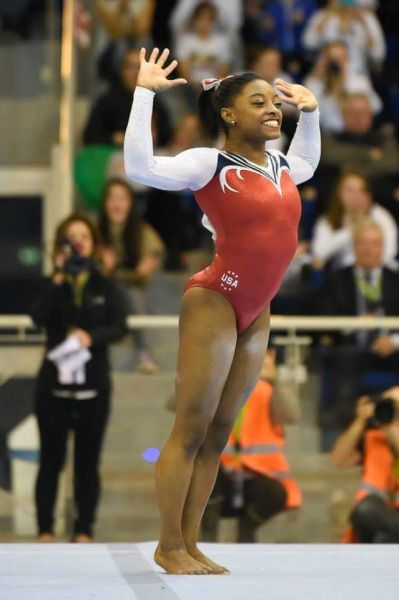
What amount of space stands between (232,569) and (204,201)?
1.22 meters

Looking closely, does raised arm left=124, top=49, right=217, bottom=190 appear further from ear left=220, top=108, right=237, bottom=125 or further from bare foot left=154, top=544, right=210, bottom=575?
bare foot left=154, top=544, right=210, bottom=575

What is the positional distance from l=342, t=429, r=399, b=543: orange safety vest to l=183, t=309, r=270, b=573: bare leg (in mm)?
2288

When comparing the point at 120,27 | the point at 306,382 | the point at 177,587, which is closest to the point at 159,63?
the point at 177,587

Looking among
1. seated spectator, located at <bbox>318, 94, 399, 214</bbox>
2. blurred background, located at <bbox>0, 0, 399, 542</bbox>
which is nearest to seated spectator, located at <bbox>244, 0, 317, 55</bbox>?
blurred background, located at <bbox>0, 0, 399, 542</bbox>

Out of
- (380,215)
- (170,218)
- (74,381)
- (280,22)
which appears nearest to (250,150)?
(74,381)

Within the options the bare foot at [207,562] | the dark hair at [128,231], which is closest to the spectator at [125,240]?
the dark hair at [128,231]

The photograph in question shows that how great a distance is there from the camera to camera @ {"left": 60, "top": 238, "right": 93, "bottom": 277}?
732 cm

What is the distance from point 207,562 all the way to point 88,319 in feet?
8.82

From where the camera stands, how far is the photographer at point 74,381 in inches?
285

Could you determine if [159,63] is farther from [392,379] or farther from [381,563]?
[392,379]

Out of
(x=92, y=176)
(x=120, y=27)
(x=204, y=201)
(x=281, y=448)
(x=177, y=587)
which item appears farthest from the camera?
(x=120, y=27)

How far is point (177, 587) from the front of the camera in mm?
4523

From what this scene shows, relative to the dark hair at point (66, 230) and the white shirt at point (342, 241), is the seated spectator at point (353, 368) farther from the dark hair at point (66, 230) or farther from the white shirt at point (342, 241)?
the dark hair at point (66, 230)

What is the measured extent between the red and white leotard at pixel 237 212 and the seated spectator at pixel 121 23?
604 centimetres
